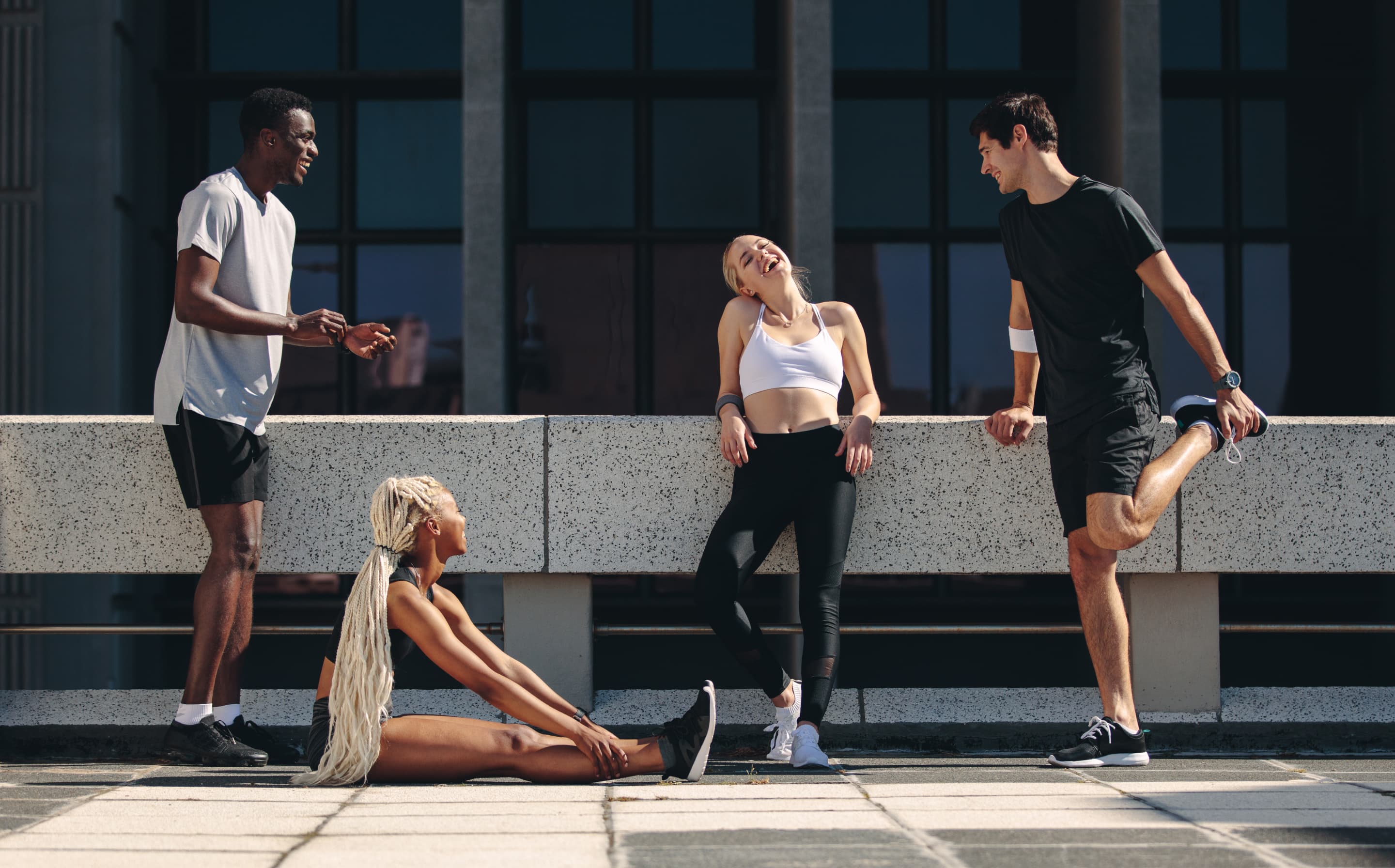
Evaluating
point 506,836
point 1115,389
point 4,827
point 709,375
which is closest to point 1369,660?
point 709,375

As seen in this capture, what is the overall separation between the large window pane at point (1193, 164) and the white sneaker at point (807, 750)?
7.79 meters

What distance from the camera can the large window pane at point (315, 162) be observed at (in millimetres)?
10219

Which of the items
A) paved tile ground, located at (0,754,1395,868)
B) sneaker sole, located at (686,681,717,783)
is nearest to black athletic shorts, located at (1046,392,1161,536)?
paved tile ground, located at (0,754,1395,868)

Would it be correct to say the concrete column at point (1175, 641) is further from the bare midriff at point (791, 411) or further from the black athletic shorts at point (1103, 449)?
the bare midriff at point (791, 411)

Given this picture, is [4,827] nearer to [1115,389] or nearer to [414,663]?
[1115,389]

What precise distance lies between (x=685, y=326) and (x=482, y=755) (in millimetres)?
6888

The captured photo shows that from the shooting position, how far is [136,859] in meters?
2.55

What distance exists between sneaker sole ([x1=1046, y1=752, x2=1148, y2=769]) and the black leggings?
0.80m

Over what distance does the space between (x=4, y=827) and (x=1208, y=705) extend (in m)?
4.02

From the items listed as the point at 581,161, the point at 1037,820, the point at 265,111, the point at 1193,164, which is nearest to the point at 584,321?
the point at 581,161

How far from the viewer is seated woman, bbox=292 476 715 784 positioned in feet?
11.6

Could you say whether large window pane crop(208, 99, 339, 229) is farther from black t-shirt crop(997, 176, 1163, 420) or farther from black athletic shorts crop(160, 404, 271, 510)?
black t-shirt crop(997, 176, 1163, 420)

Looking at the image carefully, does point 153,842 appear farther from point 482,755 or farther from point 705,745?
point 705,745

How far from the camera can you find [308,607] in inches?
379
